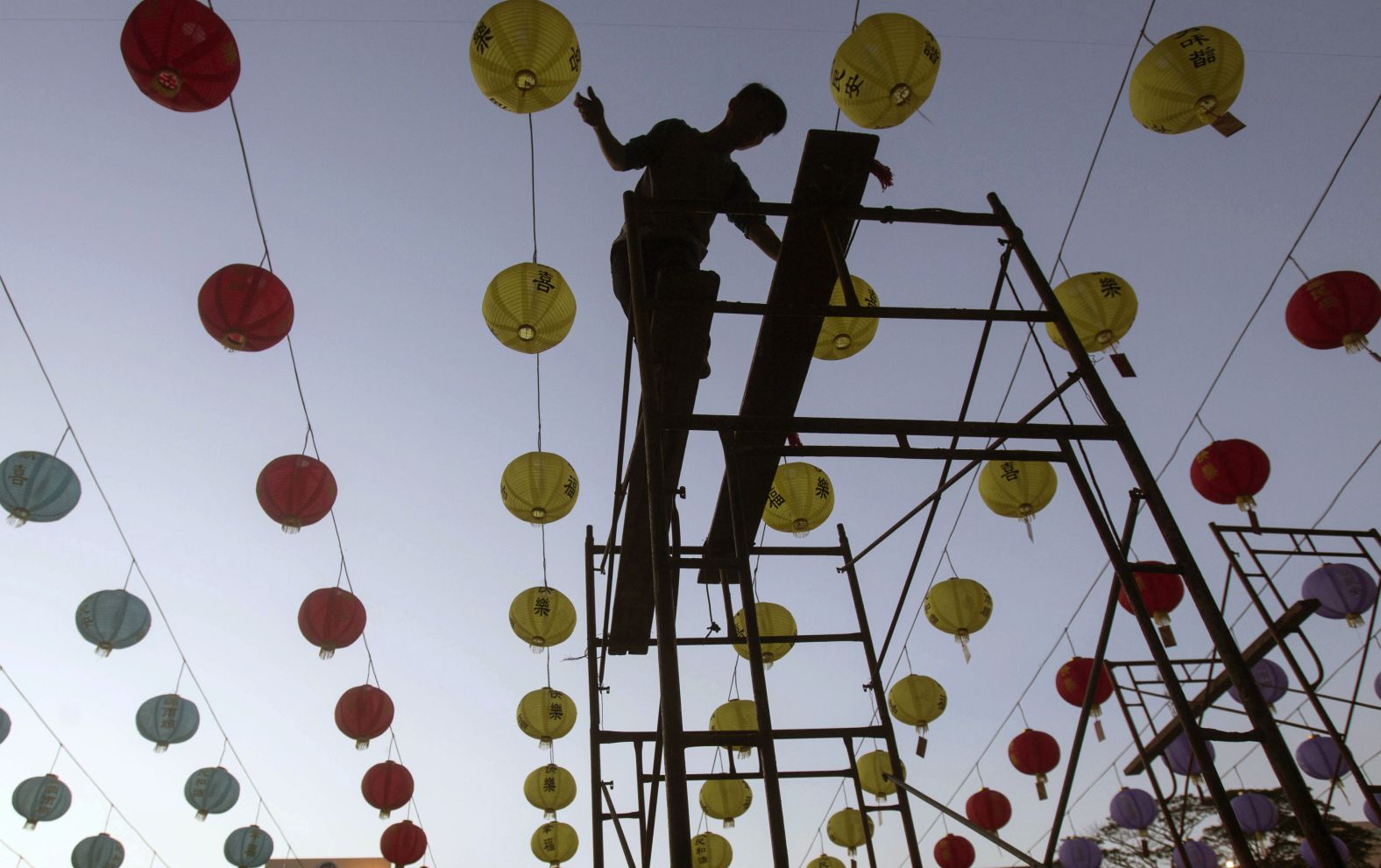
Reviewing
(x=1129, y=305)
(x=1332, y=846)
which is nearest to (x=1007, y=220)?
(x=1332, y=846)

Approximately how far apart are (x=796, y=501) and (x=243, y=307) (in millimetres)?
4523

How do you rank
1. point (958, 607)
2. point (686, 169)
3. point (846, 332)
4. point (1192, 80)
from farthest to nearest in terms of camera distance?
point (958, 607) < point (846, 332) < point (1192, 80) < point (686, 169)

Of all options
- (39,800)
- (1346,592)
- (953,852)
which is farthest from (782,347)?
(39,800)

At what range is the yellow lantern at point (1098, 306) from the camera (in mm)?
6051

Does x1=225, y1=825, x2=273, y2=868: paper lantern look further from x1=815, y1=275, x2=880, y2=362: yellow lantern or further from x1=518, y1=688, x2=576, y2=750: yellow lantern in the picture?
x1=815, y1=275, x2=880, y2=362: yellow lantern

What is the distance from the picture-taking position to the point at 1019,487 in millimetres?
6449

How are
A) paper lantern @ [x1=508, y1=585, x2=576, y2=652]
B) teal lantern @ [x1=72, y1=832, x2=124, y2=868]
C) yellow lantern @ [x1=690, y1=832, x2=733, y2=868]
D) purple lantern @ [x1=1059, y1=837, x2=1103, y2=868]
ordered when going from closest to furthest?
paper lantern @ [x1=508, y1=585, x2=576, y2=652] < yellow lantern @ [x1=690, y1=832, x2=733, y2=868] < teal lantern @ [x1=72, y1=832, x2=124, y2=868] < purple lantern @ [x1=1059, y1=837, x2=1103, y2=868]

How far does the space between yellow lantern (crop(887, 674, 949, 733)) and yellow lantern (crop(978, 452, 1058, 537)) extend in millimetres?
2703

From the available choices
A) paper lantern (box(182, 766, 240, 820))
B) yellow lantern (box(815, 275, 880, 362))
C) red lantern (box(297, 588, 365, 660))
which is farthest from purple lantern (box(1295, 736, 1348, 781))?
paper lantern (box(182, 766, 240, 820))

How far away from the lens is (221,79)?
4781 millimetres

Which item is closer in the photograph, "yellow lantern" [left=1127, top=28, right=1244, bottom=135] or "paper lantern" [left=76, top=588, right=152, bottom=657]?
"yellow lantern" [left=1127, top=28, right=1244, bottom=135]

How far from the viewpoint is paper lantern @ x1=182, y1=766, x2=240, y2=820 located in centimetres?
1098

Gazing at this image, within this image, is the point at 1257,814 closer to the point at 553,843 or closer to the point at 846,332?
the point at 553,843

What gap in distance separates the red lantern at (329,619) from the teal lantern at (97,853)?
29.2 ft
